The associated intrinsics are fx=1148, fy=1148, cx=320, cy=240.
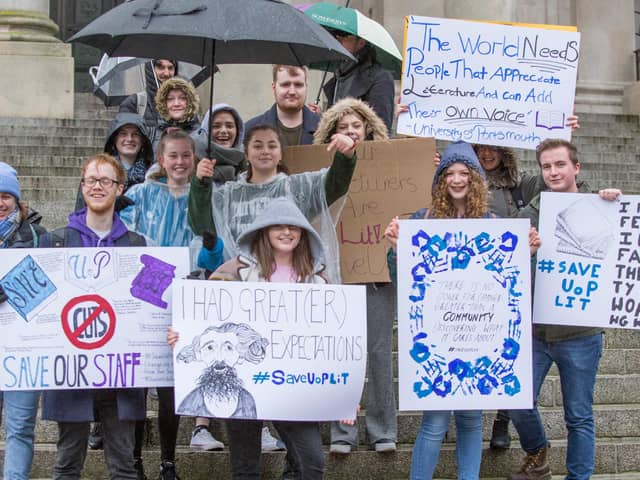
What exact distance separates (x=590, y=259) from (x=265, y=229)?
1701 mm

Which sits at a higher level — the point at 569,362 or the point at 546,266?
the point at 546,266

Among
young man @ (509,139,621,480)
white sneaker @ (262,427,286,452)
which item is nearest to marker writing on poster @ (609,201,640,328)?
young man @ (509,139,621,480)

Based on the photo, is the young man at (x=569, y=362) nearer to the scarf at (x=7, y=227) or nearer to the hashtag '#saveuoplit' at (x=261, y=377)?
the hashtag '#saveuoplit' at (x=261, y=377)

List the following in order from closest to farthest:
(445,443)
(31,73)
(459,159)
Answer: (459,159) < (445,443) < (31,73)

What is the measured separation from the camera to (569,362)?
580 cm

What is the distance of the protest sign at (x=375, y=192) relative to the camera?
6.50 metres

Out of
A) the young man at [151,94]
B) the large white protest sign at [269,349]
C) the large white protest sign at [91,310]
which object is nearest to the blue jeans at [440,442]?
the large white protest sign at [269,349]

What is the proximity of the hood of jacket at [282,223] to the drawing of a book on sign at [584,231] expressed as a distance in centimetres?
125

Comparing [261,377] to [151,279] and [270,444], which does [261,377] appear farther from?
[270,444]

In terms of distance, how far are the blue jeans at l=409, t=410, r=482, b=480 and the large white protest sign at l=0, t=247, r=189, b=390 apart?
4.14 feet

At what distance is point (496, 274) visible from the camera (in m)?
5.62

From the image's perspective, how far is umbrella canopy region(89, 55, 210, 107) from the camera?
27.3 ft

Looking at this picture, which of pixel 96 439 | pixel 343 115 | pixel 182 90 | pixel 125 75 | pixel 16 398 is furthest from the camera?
pixel 125 75

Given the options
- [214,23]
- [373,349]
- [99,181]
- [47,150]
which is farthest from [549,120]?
[47,150]
